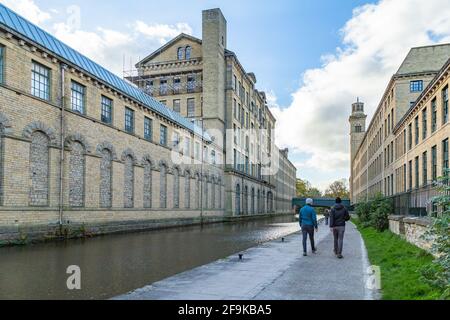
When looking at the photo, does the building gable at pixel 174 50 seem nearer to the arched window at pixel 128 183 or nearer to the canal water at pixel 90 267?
the arched window at pixel 128 183

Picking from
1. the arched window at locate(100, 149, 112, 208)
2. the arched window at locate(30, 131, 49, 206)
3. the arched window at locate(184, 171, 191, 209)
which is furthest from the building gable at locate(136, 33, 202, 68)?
the arched window at locate(30, 131, 49, 206)

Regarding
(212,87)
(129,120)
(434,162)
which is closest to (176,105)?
(212,87)

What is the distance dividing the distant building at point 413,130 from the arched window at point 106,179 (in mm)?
16129

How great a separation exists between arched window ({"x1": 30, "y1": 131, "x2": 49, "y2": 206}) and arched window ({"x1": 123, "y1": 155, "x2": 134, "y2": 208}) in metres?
7.69

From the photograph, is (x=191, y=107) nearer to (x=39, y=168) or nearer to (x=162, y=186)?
(x=162, y=186)

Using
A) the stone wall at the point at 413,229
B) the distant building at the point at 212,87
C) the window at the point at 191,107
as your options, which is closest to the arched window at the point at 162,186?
the distant building at the point at 212,87

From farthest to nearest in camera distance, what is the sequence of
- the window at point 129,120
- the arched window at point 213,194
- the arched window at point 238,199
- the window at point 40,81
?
the arched window at point 238,199
the arched window at point 213,194
the window at point 129,120
the window at point 40,81

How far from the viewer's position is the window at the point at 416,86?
37.3 metres

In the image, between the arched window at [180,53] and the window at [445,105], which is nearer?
the window at [445,105]

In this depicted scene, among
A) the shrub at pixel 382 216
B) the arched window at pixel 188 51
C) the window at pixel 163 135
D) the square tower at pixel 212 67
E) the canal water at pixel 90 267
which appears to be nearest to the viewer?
the canal water at pixel 90 267

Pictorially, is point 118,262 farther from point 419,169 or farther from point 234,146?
point 234,146

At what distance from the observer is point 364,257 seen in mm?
11391

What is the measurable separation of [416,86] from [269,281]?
35761 millimetres

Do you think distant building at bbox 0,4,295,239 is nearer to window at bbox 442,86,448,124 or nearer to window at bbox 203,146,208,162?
window at bbox 203,146,208,162
